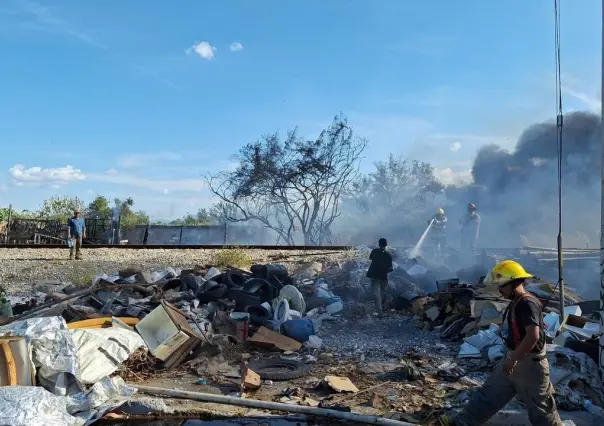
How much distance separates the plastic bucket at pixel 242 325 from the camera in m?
7.92

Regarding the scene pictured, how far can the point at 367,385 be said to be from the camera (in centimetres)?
600

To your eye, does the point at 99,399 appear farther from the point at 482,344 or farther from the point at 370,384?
the point at 482,344

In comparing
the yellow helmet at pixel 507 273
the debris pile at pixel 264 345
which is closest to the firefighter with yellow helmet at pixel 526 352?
the yellow helmet at pixel 507 273

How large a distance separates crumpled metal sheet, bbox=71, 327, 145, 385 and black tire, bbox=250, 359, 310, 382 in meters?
1.62

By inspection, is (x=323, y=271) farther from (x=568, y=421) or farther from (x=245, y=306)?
(x=568, y=421)

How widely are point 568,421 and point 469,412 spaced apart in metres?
0.89

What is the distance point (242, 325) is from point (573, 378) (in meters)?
4.77

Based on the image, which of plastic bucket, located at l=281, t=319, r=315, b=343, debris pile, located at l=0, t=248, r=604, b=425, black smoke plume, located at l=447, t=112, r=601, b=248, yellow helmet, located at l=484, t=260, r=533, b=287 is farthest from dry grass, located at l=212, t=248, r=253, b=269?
black smoke plume, located at l=447, t=112, r=601, b=248

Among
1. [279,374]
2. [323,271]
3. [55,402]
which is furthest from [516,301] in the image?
[323,271]

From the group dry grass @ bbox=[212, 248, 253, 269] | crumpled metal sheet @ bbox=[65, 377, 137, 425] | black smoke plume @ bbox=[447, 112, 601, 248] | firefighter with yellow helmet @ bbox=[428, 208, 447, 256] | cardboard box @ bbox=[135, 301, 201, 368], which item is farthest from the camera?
black smoke plume @ bbox=[447, 112, 601, 248]

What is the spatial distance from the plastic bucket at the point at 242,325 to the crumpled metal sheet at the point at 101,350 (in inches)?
76.2

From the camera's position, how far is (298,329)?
813 centimetres

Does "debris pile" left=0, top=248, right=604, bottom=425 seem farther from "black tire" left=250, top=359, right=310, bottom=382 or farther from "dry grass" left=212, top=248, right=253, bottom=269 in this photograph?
"dry grass" left=212, top=248, right=253, bottom=269

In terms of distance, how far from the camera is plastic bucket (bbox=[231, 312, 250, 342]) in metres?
7.92
